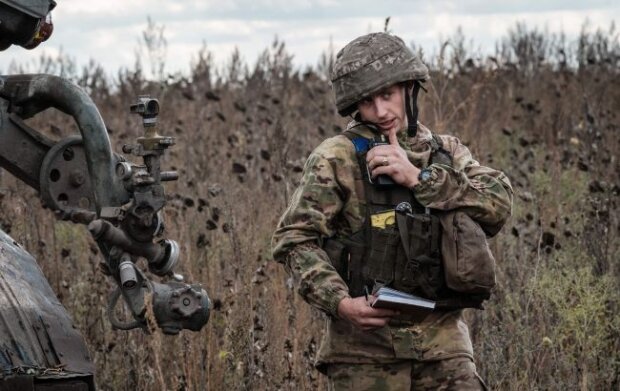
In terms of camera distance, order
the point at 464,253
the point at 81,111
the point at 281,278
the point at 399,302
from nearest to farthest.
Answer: the point at 399,302, the point at 464,253, the point at 81,111, the point at 281,278

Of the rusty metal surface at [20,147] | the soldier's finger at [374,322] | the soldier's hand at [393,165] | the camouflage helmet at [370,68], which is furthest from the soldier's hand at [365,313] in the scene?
the rusty metal surface at [20,147]

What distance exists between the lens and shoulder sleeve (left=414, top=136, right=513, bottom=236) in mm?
3660

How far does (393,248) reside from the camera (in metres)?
3.70

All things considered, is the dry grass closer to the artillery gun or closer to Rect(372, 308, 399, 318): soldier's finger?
the artillery gun

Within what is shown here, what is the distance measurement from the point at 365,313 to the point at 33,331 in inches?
38.0

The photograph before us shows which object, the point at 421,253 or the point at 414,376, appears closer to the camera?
the point at 421,253

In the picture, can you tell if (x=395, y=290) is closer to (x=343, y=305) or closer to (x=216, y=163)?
(x=343, y=305)

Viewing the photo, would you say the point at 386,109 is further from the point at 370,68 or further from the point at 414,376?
the point at 414,376

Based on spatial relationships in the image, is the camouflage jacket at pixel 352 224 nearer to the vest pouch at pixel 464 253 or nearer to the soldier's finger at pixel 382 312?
the vest pouch at pixel 464 253

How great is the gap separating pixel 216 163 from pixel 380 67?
628 cm

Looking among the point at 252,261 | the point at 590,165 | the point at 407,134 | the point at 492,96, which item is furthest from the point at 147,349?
the point at 492,96

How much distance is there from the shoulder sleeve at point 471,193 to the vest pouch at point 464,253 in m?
0.05

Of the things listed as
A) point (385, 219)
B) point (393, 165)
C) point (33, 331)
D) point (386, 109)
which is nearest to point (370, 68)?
point (386, 109)

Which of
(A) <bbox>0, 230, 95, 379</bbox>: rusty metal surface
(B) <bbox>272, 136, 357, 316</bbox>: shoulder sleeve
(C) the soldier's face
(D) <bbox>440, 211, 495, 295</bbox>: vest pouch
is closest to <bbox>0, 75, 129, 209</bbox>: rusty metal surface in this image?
(A) <bbox>0, 230, 95, 379</bbox>: rusty metal surface
